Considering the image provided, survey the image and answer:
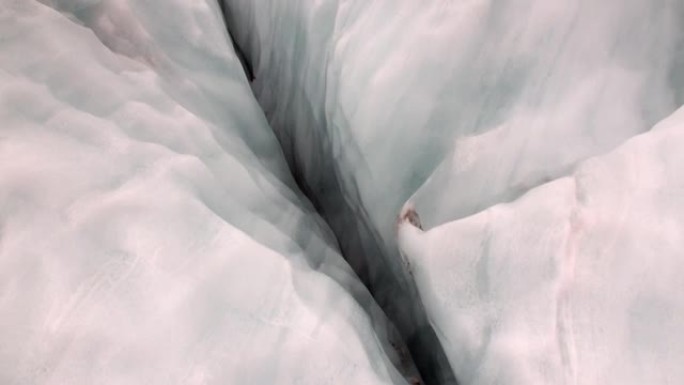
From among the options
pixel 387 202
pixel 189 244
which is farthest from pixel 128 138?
pixel 387 202

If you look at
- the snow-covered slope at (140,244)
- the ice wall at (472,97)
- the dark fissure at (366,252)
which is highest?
the ice wall at (472,97)

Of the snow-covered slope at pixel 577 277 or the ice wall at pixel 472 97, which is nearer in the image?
the snow-covered slope at pixel 577 277

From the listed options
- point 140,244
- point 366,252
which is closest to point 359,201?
point 366,252

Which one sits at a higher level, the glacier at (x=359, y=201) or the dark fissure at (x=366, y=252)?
the glacier at (x=359, y=201)

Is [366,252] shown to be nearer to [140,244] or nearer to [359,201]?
[359,201]

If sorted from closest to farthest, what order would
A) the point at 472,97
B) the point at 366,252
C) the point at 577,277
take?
the point at 577,277 < the point at 472,97 < the point at 366,252

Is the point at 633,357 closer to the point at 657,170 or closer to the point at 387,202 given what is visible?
the point at 657,170
